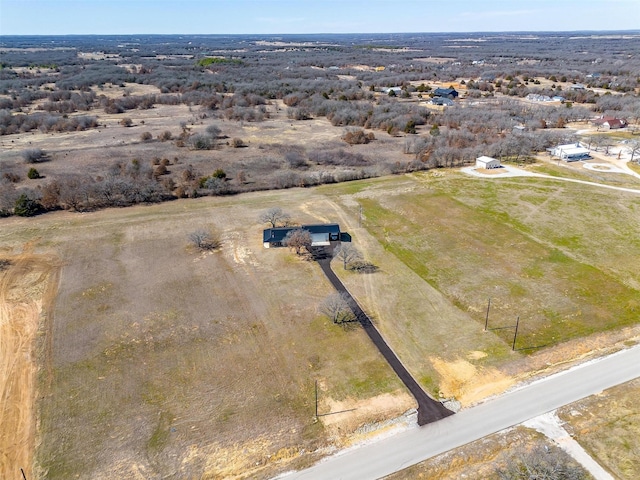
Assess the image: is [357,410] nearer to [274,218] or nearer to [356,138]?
[274,218]

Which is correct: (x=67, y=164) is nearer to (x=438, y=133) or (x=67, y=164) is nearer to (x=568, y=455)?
(x=438, y=133)

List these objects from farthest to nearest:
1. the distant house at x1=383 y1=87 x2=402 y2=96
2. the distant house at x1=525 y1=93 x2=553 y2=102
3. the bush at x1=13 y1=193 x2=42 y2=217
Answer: the distant house at x1=383 y1=87 x2=402 y2=96 < the distant house at x1=525 y1=93 x2=553 y2=102 < the bush at x1=13 y1=193 x2=42 y2=217

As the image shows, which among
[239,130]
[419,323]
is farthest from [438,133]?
[419,323]

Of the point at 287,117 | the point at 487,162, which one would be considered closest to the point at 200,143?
the point at 287,117

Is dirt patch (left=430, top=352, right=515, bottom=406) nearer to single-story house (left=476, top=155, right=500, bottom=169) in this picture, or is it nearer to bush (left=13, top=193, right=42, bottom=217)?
single-story house (left=476, top=155, right=500, bottom=169)

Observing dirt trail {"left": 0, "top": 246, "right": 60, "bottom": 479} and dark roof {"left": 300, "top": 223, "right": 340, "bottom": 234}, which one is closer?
dirt trail {"left": 0, "top": 246, "right": 60, "bottom": 479}

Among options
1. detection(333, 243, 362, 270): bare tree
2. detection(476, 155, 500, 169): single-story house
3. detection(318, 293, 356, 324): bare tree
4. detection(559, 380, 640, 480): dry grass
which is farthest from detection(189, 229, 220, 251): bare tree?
detection(476, 155, 500, 169): single-story house

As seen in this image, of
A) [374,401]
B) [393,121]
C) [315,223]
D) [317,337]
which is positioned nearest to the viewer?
[374,401]
